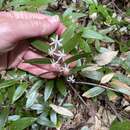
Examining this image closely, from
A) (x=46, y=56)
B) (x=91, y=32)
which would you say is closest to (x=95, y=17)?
(x=91, y=32)

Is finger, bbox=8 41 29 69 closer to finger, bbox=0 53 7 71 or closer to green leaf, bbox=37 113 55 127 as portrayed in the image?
finger, bbox=0 53 7 71

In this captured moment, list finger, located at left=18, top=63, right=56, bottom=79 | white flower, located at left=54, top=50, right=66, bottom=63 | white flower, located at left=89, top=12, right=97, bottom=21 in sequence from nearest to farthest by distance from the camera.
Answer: white flower, located at left=54, top=50, right=66, bottom=63
finger, located at left=18, top=63, right=56, bottom=79
white flower, located at left=89, top=12, right=97, bottom=21

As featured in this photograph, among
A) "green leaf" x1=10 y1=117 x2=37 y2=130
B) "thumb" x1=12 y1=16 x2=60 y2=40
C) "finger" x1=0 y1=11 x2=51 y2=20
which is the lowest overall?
"green leaf" x1=10 y1=117 x2=37 y2=130

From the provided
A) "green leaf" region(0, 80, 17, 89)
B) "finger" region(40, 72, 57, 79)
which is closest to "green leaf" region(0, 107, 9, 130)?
"green leaf" region(0, 80, 17, 89)

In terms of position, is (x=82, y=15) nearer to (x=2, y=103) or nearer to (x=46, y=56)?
(x=46, y=56)

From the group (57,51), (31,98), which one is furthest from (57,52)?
(31,98)

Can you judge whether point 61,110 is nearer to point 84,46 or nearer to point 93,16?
point 84,46

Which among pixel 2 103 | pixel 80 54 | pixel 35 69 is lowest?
pixel 2 103
